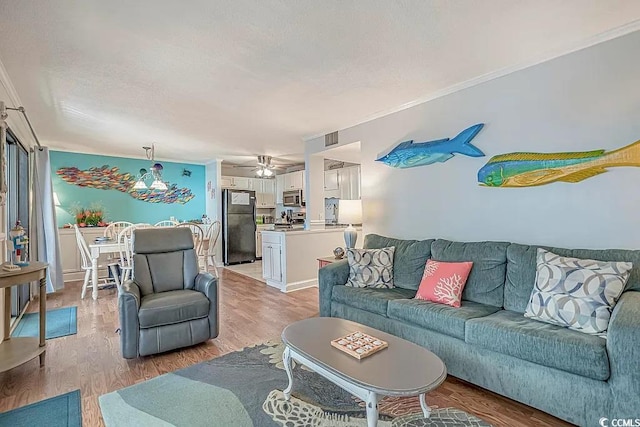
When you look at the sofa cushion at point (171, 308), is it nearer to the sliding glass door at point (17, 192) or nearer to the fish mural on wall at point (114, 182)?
the sliding glass door at point (17, 192)

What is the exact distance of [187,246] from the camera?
10.6 ft

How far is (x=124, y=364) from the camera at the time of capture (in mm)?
2484

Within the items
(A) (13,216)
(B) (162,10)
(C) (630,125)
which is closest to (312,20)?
(B) (162,10)

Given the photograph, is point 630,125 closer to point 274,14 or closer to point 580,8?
point 580,8

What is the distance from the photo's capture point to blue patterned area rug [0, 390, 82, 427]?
177 centimetres

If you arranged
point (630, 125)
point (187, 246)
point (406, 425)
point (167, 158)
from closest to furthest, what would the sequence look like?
point (406, 425) → point (630, 125) → point (187, 246) → point (167, 158)

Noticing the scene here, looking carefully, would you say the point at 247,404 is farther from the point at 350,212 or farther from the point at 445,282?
the point at 350,212

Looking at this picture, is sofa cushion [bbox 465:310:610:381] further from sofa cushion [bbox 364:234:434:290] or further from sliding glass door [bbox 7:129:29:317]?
sliding glass door [bbox 7:129:29:317]

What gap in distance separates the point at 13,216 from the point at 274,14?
149 inches

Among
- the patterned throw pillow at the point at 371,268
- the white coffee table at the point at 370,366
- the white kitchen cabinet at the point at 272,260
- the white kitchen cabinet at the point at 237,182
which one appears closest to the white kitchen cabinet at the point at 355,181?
the white kitchen cabinet at the point at 272,260

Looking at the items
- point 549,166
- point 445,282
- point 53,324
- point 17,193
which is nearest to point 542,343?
point 445,282

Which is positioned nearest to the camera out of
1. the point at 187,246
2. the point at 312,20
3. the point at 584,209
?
the point at 312,20

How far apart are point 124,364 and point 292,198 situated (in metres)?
5.46

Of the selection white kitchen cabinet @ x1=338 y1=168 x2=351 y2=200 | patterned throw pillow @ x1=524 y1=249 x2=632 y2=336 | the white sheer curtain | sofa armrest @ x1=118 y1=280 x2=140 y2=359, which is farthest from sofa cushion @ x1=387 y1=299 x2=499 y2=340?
the white sheer curtain
